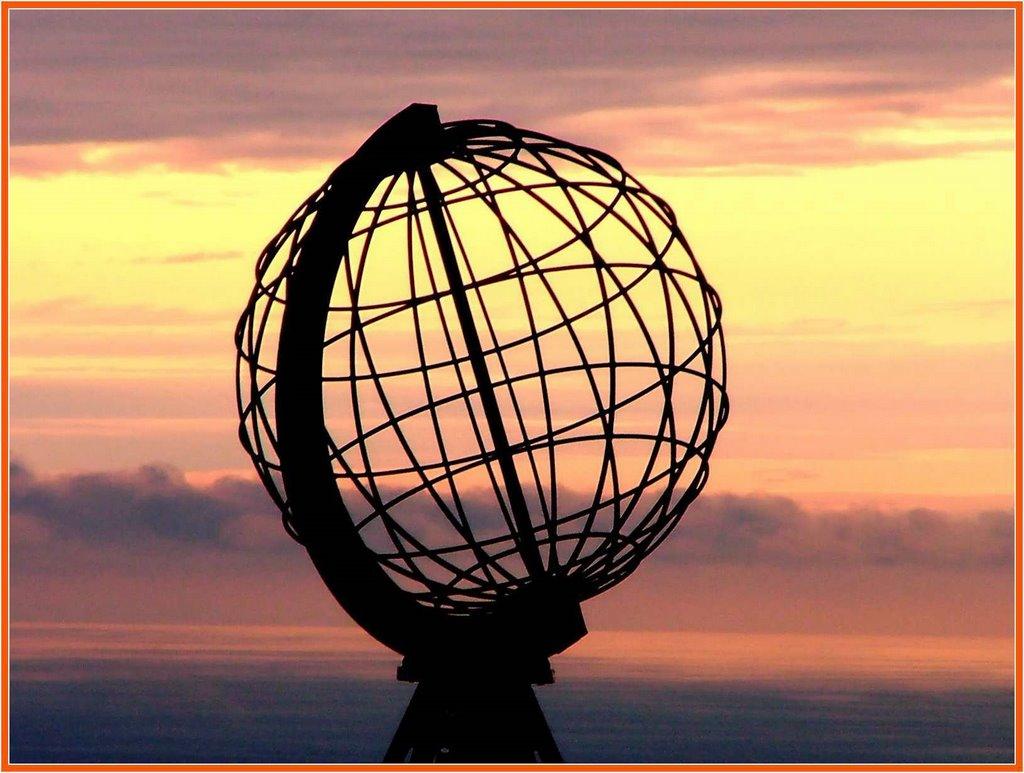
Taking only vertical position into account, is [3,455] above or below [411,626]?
above

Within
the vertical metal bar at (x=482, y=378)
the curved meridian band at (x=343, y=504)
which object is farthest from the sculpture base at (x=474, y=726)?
the vertical metal bar at (x=482, y=378)

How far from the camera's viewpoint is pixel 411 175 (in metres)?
9.59

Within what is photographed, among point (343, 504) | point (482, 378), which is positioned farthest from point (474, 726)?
point (482, 378)

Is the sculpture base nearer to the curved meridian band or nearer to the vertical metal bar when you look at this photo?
the curved meridian band

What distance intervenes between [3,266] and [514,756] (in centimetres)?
410

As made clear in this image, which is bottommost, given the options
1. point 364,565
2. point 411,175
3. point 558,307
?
point 364,565

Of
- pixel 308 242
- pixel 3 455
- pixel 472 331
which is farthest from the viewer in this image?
pixel 3 455

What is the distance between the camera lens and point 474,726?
9.52m

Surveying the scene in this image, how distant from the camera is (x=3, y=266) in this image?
1077cm

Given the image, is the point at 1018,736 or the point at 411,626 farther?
the point at 1018,736

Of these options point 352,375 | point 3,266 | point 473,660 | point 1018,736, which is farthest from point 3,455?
point 1018,736

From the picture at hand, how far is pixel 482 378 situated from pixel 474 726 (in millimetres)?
1785

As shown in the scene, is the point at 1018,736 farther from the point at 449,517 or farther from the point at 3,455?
the point at 3,455

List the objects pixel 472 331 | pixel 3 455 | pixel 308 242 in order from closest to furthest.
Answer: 1. pixel 308 242
2. pixel 472 331
3. pixel 3 455
